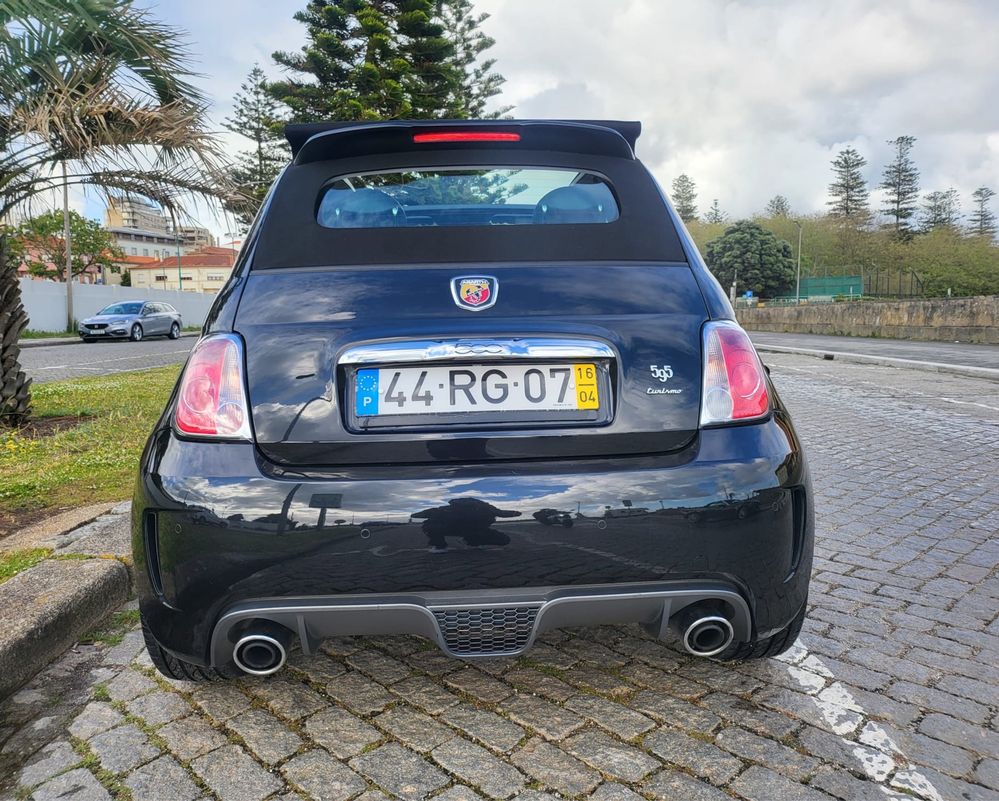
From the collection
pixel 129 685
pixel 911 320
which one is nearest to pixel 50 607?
pixel 129 685

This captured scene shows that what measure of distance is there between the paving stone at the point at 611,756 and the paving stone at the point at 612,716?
0.05 metres

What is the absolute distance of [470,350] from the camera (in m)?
2.06

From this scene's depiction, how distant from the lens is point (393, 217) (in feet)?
8.32

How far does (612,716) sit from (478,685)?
44 centimetres

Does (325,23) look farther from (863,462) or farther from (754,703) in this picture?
(754,703)

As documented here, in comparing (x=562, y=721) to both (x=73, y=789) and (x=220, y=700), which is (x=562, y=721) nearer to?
(x=220, y=700)

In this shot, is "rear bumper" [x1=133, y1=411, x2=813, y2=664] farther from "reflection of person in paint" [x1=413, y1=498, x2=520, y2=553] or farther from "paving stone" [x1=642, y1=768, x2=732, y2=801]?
"paving stone" [x1=642, y1=768, x2=732, y2=801]

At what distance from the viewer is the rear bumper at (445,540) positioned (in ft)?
6.38

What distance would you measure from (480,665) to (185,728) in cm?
91

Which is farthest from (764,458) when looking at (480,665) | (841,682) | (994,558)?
(994,558)

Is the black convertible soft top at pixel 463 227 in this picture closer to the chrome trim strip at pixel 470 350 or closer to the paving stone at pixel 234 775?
the chrome trim strip at pixel 470 350

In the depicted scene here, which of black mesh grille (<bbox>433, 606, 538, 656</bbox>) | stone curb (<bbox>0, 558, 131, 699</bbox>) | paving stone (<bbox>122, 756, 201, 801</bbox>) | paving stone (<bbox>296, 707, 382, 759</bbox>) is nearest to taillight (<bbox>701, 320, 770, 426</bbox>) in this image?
black mesh grille (<bbox>433, 606, 538, 656</bbox>)

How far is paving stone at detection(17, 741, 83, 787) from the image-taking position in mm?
2090

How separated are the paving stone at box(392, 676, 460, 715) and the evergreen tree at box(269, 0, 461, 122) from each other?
1194 inches
